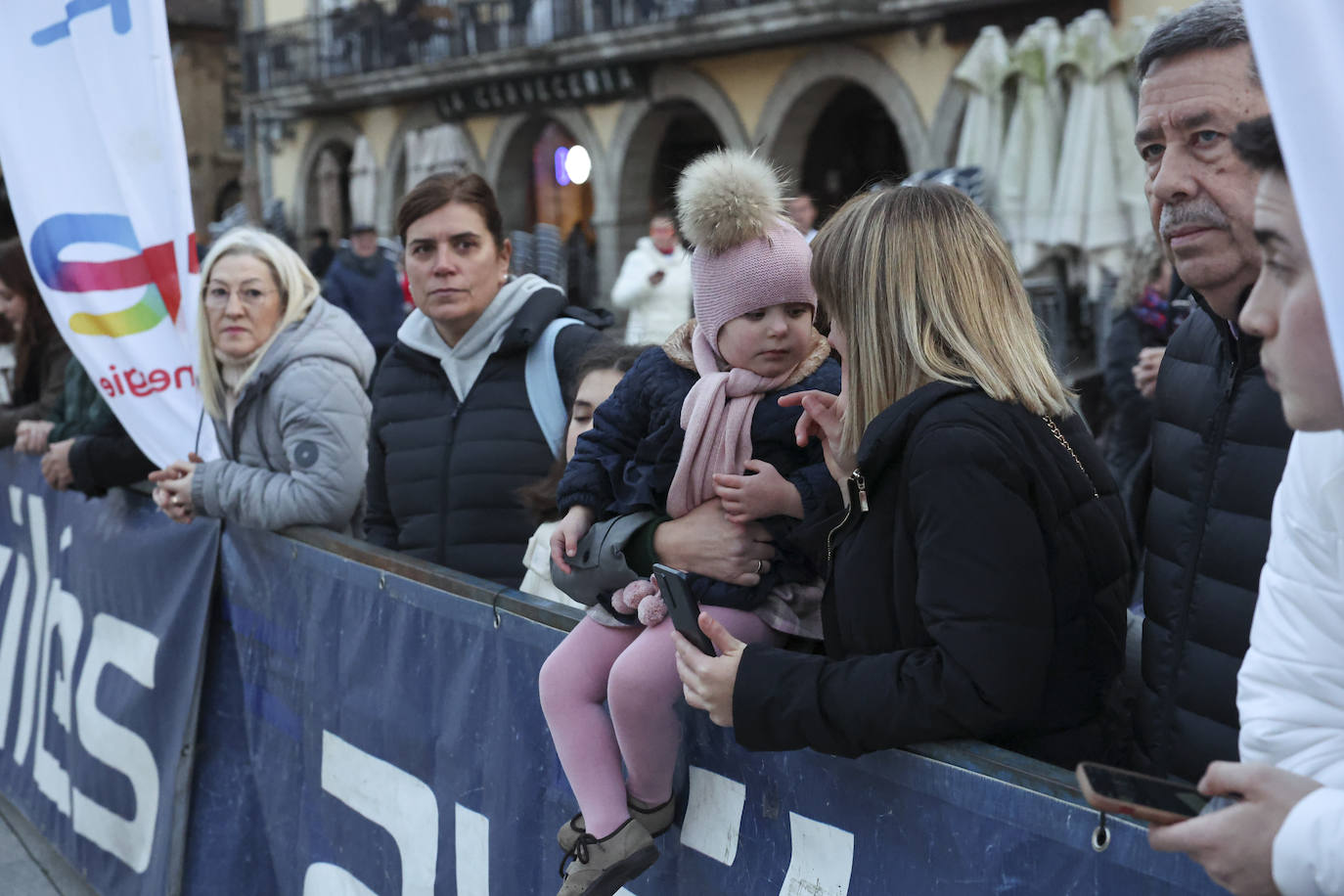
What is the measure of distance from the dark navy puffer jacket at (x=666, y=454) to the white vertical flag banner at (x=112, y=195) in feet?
6.33

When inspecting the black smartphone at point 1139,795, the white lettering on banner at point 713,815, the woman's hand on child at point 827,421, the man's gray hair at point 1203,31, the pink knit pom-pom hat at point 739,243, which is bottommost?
the white lettering on banner at point 713,815

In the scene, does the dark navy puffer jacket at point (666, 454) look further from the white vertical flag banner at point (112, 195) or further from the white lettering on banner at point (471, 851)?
the white vertical flag banner at point (112, 195)

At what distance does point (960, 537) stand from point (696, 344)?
32.8 inches

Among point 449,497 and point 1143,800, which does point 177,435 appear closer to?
point 449,497

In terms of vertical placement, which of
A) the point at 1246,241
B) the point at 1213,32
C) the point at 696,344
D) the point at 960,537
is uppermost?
the point at 1213,32

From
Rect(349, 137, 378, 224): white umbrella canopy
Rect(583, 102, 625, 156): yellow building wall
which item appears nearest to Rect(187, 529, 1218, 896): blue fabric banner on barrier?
Rect(583, 102, 625, 156): yellow building wall

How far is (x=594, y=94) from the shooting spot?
2070 centimetres

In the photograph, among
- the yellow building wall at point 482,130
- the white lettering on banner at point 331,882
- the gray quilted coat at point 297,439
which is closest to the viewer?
the white lettering on banner at point 331,882

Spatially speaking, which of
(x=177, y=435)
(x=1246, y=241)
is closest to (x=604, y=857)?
(x=1246, y=241)

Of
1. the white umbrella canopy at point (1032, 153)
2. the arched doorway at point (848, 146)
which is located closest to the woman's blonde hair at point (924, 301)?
the white umbrella canopy at point (1032, 153)

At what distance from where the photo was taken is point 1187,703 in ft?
6.51

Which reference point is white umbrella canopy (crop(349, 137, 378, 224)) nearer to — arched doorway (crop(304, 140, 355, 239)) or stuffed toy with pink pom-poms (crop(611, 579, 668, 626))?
arched doorway (crop(304, 140, 355, 239))

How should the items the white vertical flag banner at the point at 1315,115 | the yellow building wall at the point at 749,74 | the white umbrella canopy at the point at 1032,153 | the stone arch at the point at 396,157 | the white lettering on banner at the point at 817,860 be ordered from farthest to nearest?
the stone arch at the point at 396,157 → the yellow building wall at the point at 749,74 → the white umbrella canopy at the point at 1032,153 → the white lettering on banner at the point at 817,860 → the white vertical flag banner at the point at 1315,115

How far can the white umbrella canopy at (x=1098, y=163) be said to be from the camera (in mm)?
10648
